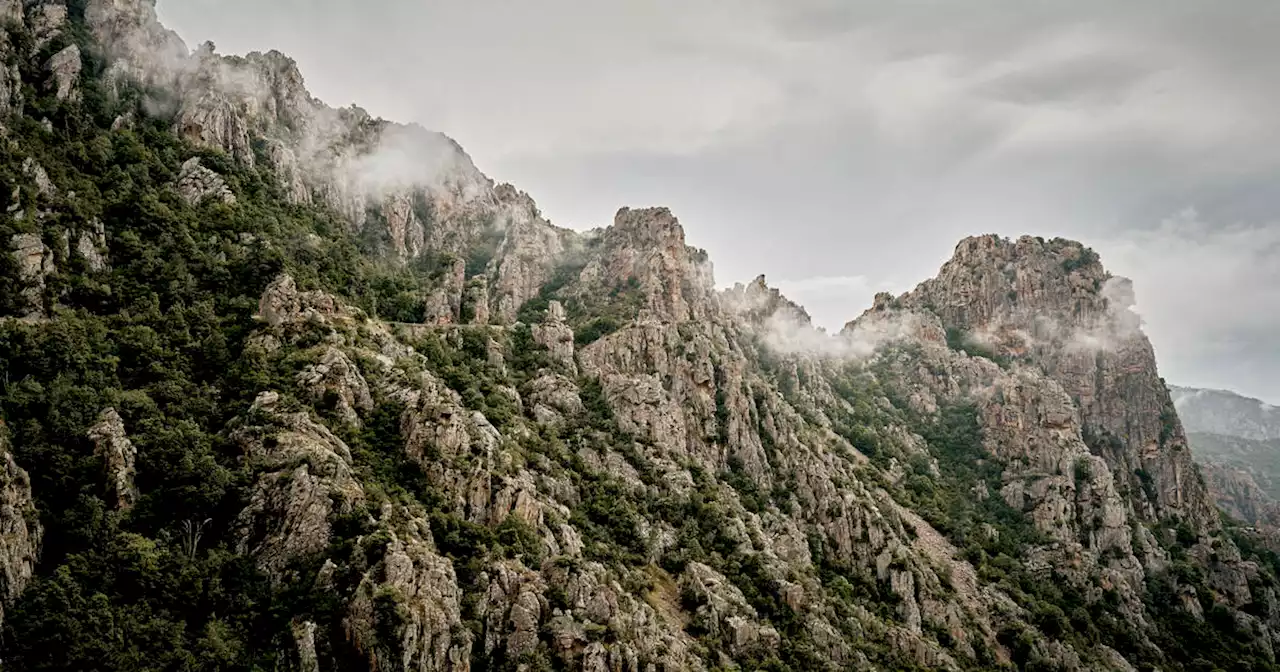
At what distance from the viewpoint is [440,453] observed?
83625 mm

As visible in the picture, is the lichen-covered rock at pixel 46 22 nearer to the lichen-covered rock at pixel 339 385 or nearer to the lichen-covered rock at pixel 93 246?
the lichen-covered rock at pixel 93 246

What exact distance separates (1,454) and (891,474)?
144 m

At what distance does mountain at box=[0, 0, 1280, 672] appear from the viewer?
62.3 m

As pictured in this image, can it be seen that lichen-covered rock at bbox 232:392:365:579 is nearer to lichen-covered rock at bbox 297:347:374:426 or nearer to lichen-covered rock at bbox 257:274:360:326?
lichen-covered rock at bbox 297:347:374:426

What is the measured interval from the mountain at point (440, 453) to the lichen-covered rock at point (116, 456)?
269 mm

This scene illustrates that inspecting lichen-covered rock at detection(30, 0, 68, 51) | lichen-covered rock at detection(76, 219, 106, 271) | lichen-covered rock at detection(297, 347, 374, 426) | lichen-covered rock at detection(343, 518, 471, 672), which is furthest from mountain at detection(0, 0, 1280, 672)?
lichen-covered rock at detection(30, 0, 68, 51)

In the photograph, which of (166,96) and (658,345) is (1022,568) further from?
(166,96)

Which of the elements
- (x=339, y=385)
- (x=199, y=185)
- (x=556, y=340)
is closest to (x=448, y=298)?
(x=556, y=340)

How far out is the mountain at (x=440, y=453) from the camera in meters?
62.3

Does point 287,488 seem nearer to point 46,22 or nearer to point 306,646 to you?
point 306,646

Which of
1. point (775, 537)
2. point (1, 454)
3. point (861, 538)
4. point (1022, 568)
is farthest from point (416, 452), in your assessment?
point (1022, 568)

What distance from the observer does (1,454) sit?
56719mm

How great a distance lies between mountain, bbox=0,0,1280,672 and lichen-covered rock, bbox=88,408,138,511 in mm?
269

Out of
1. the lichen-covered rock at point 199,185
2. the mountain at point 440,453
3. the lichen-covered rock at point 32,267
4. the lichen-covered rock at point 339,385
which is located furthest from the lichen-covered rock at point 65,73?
the lichen-covered rock at point 339,385
